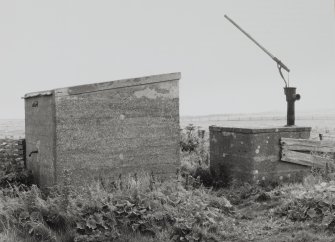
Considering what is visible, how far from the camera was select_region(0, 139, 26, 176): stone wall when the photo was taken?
40.6 ft

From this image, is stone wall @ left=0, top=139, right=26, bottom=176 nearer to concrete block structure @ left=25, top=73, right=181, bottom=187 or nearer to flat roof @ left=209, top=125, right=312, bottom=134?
concrete block structure @ left=25, top=73, right=181, bottom=187

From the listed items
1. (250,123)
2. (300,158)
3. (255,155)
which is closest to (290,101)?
(300,158)

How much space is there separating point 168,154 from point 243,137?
6.64 ft

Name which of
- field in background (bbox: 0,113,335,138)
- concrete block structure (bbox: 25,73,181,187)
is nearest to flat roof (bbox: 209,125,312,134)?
concrete block structure (bbox: 25,73,181,187)

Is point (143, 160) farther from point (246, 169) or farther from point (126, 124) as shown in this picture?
point (246, 169)

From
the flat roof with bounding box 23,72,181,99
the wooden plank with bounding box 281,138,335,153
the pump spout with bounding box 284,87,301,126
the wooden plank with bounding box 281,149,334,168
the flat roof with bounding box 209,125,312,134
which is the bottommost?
the wooden plank with bounding box 281,149,334,168

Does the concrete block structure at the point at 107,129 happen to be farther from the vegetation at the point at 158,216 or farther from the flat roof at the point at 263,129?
the flat roof at the point at 263,129

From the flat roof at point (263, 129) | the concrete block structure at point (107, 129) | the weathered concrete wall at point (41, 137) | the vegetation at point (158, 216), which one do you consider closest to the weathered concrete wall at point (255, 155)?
the flat roof at point (263, 129)

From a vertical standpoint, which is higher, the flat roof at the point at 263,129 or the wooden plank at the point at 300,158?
the flat roof at the point at 263,129

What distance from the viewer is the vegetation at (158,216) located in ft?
24.2

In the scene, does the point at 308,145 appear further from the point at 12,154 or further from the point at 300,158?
the point at 12,154

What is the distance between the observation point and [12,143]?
12789mm

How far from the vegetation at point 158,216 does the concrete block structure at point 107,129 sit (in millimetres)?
796

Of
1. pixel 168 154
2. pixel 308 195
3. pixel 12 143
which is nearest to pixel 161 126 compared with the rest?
pixel 168 154
